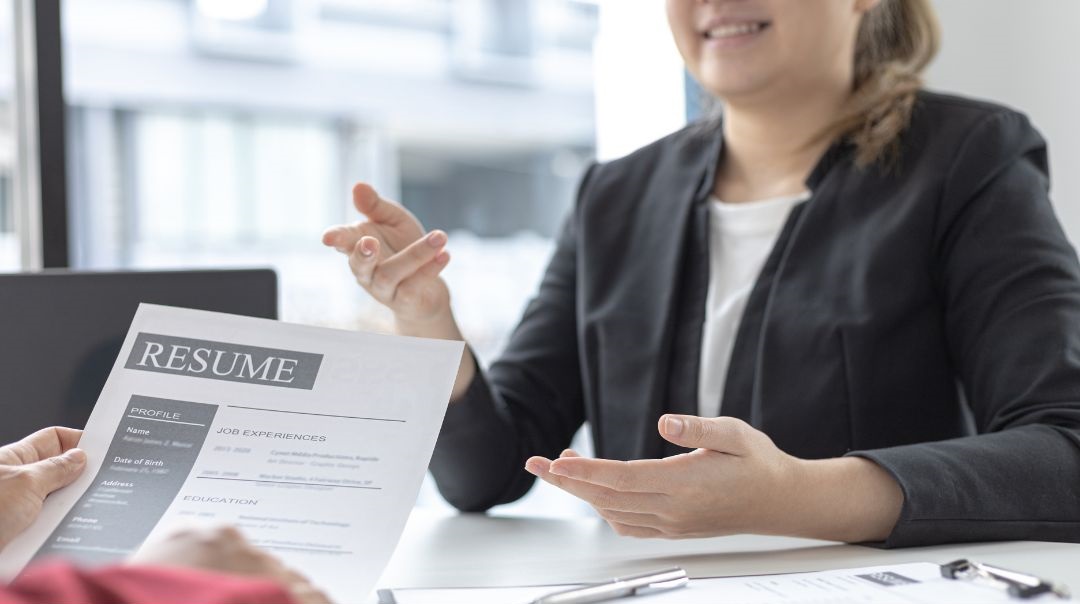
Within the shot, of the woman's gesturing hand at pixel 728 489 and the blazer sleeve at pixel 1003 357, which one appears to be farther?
the blazer sleeve at pixel 1003 357

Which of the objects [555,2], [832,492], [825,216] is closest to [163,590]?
[832,492]

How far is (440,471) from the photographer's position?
1157 millimetres

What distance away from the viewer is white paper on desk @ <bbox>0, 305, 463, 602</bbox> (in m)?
0.67

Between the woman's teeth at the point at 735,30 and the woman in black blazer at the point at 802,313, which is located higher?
the woman's teeth at the point at 735,30

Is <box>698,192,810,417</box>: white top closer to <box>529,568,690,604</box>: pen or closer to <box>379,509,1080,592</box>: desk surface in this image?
<box>379,509,1080,592</box>: desk surface

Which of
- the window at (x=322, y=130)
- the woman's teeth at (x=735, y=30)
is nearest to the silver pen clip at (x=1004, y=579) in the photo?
the woman's teeth at (x=735, y=30)

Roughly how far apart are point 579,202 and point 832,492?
0.66 m

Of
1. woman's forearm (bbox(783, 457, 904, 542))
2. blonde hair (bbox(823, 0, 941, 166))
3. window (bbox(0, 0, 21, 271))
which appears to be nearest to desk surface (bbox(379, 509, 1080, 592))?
woman's forearm (bbox(783, 457, 904, 542))

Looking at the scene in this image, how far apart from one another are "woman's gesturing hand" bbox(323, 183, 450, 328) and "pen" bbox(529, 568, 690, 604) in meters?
0.40

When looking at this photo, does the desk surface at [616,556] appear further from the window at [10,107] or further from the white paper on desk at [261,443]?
the window at [10,107]

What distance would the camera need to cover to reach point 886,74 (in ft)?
4.02

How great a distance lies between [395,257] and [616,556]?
358 mm

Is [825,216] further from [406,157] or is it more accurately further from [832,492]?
[406,157]

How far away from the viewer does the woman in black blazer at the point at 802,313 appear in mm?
825
